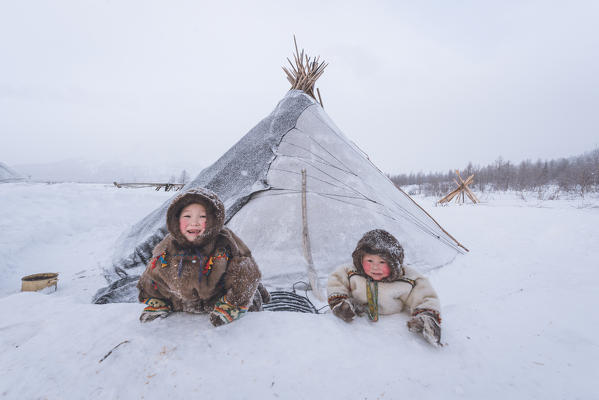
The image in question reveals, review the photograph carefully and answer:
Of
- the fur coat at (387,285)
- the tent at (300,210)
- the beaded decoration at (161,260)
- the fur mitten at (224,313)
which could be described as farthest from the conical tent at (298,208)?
the beaded decoration at (161,260)

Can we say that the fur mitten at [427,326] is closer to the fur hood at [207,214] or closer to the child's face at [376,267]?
the child's face at [376,267]

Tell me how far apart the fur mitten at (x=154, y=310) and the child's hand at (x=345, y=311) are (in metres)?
1.07

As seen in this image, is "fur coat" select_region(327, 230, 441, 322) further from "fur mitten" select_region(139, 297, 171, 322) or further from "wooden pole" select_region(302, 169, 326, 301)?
"fur mitten" select_region(139, 297, 171, 322)

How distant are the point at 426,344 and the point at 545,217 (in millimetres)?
7762

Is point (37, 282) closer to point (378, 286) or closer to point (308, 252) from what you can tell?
point (308, 252)

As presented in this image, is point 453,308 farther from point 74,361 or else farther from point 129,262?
point 129,262

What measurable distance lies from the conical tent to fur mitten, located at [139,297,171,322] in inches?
54.3

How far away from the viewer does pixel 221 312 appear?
1.37m

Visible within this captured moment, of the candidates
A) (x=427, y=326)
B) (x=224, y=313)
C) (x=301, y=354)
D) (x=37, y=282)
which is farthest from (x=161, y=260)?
(x=37, y=282)

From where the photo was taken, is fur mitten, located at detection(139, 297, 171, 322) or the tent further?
the tent

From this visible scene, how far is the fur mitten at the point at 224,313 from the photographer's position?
1364mm

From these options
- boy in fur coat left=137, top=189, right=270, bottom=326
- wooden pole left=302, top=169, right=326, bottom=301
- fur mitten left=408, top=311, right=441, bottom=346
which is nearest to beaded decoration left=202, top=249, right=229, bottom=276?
boy in fur coat left=137, top=189, right=270, bottom=326

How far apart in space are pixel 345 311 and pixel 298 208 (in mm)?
1870

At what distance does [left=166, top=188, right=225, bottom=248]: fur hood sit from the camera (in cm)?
139
